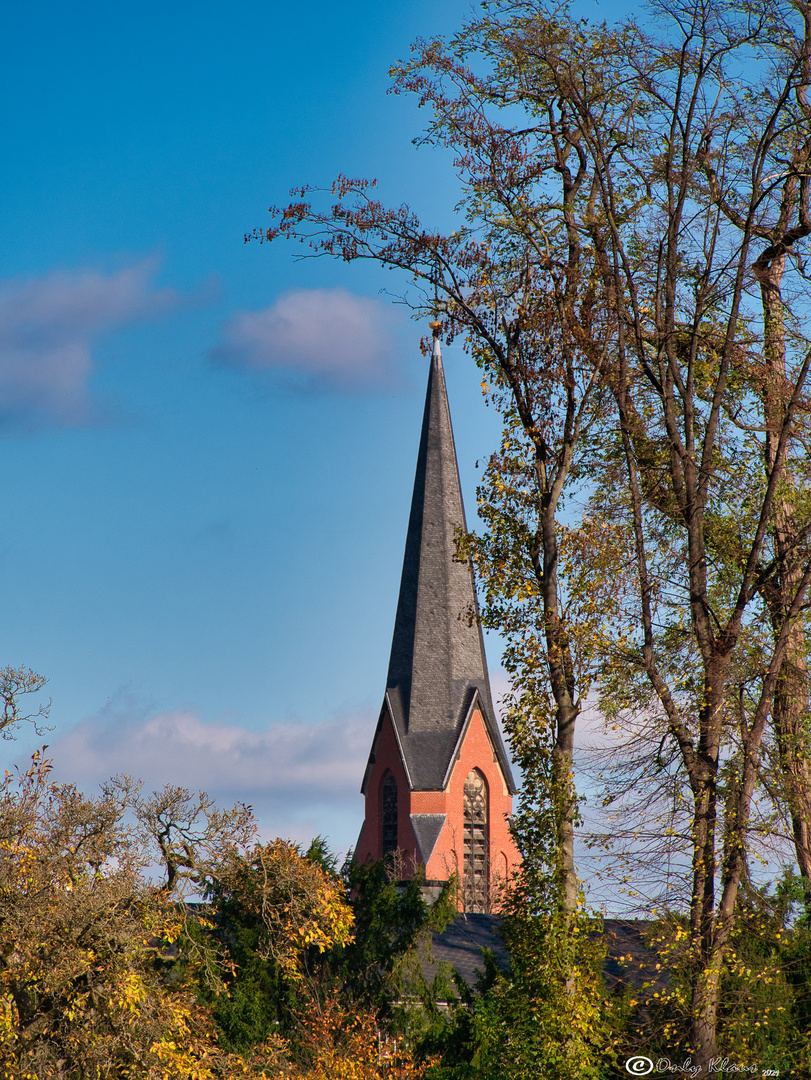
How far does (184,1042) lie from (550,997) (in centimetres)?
389

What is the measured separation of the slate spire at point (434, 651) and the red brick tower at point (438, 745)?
4cm

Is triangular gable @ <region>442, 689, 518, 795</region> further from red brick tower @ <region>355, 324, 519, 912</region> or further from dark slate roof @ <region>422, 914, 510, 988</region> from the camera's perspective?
dark slate roof @ <region>422, 914, 510, 988</region>

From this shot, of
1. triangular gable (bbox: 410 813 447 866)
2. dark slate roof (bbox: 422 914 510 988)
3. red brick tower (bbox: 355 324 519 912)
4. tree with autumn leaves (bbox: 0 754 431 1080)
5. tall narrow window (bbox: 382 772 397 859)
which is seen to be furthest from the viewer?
tall narrow window (bbox: 382 772 397 859)

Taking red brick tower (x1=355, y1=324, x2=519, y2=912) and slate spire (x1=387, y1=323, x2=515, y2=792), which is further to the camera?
slate spire (x1=387, y1=323, x2=515, y2=792)

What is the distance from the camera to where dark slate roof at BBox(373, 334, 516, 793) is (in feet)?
149

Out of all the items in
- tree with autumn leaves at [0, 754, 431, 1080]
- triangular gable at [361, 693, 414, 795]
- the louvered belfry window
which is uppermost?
triangular gable at [361, 693, 414, 795]

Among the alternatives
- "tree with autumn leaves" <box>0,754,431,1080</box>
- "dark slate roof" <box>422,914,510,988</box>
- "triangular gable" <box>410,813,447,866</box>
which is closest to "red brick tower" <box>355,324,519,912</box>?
"triangular gable" <box>410,813,447,866</box>

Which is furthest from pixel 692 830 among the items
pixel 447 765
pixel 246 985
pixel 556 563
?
pixel 447 765

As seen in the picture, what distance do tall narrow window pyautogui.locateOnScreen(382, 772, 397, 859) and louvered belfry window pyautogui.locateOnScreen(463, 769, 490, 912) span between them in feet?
8.51

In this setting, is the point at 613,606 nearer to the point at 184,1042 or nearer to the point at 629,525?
the point at 629,525

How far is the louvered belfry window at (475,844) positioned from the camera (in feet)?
146

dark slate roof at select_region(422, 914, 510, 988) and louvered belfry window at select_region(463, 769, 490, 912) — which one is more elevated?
louvered belfry window at select_region(463, 769, 490, 912)

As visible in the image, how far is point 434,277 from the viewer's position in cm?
1501

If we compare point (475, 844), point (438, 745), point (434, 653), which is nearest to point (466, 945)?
point (438, 745)
